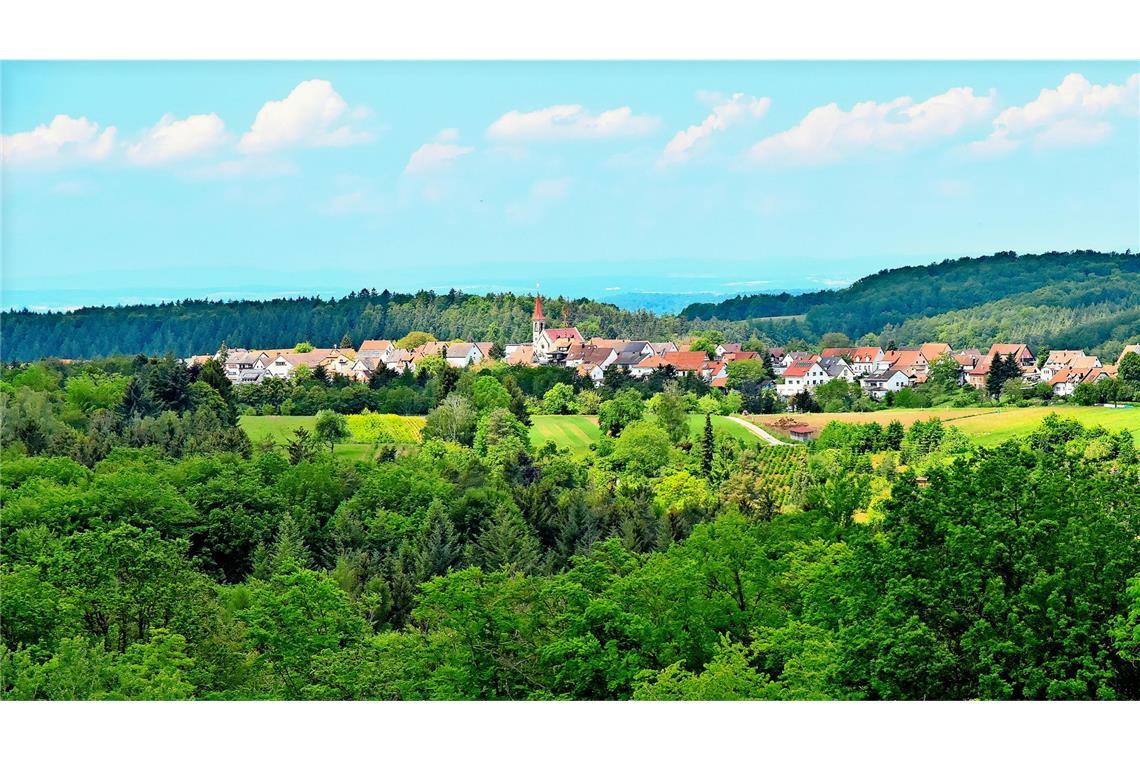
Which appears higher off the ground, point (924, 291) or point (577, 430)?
point (924, 291)

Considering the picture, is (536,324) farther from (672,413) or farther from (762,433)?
(762,433)

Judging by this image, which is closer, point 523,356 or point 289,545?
point 289,545

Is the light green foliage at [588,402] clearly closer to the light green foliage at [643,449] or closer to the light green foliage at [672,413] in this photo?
the light green foliage at [672,413]

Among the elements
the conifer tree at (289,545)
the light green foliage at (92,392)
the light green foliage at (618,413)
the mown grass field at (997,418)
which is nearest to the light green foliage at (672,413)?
the light green foliage at (618,413)

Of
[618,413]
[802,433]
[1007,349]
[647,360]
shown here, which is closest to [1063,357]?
[1007,349]

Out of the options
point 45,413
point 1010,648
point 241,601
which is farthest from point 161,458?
point 1010,648

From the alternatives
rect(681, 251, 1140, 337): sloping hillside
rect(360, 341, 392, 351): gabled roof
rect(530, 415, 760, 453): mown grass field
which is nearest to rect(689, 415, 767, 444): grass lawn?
rect(530, 415, 760, 453): mown grass field

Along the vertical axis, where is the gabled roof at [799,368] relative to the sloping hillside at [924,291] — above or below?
below
